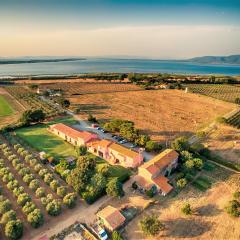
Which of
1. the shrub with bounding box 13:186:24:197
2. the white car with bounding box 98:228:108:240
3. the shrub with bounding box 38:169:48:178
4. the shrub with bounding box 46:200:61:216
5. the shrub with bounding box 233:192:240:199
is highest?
the shrub with bounding box 38:169:48:178

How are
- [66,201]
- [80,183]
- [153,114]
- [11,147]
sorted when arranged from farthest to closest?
[153,114] → [11,147] → [80,183] → [66,201]

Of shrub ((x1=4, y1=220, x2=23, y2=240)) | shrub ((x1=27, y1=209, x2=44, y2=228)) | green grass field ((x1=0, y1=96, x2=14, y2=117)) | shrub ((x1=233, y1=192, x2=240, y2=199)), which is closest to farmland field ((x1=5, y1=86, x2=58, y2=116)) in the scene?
green grass field ((x1=0, y1=96, x2=14, y2=117))

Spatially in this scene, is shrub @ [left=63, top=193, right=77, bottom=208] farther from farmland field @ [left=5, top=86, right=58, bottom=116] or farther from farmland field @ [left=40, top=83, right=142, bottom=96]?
farmland field @ [left=40, top=83, right=142, bottom=96]

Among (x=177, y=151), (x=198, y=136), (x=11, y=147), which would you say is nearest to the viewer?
(x=177, y=151)

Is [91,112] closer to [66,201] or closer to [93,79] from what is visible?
[66,201]

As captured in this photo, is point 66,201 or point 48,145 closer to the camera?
point 66,201

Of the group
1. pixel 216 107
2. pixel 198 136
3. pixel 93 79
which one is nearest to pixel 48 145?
pixel 198 136

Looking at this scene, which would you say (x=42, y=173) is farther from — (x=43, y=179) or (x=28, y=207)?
(x=28, y=207)

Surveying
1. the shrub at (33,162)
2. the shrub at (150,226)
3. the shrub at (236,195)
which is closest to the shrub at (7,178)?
the shrub at (33,162)
